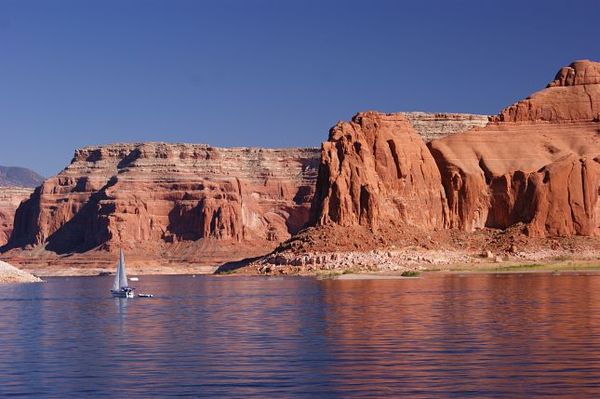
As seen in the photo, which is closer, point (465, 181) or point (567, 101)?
point (465, 181)

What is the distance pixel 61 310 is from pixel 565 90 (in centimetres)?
10588

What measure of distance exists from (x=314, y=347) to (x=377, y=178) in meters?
101

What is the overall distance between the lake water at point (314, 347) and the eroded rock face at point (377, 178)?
198ft

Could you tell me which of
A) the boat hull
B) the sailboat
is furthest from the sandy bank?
the boat hull

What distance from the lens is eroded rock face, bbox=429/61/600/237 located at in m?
148

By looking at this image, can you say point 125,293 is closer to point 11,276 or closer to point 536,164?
point 11,276

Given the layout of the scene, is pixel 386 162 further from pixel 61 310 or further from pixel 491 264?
pixel 61 310

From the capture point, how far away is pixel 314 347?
154ft

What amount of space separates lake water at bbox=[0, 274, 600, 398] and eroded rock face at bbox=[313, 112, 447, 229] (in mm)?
60253

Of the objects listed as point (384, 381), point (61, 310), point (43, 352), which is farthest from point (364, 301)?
point (384, 381)

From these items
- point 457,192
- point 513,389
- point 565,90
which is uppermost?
point 565,90

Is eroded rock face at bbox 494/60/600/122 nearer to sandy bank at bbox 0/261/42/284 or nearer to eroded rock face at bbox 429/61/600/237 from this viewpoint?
eroded rock face at bbox 429/61/600/237

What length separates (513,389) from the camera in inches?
1357

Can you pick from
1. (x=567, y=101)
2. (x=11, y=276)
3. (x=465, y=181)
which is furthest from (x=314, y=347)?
(x=567, y=101)
